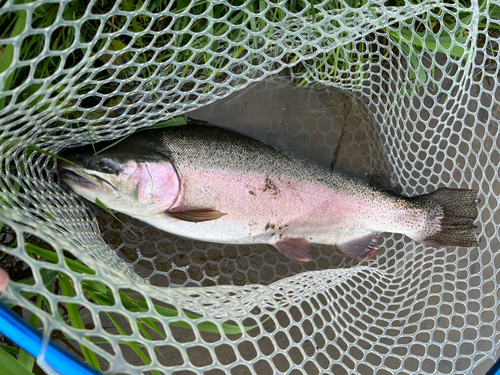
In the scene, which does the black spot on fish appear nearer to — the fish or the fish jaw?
the fish

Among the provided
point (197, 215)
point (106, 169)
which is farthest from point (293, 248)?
point (106, 169)

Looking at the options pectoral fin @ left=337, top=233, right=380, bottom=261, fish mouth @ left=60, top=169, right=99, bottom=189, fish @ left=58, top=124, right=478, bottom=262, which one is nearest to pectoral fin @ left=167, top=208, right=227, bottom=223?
fish @ left=58, top=124, right=478, bottom=262

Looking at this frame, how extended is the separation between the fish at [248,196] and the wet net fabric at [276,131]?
0.15 metres

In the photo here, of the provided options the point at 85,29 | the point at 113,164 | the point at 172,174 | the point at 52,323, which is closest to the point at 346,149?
the point at 172,174

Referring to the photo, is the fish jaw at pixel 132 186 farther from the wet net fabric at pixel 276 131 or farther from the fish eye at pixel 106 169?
the wet net fabric at pixel 276 131

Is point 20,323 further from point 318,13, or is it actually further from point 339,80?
point 339,80

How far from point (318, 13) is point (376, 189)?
43.8 inches

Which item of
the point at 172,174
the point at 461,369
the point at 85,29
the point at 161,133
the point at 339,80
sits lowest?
the point at 461,369

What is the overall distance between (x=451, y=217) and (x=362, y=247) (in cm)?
56

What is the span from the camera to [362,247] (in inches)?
89.4

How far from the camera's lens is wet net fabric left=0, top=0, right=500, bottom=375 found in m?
1.70

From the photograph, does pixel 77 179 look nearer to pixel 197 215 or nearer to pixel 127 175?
pixel 127 175

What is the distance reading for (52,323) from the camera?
969mm

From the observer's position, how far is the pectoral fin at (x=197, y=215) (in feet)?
6.35
